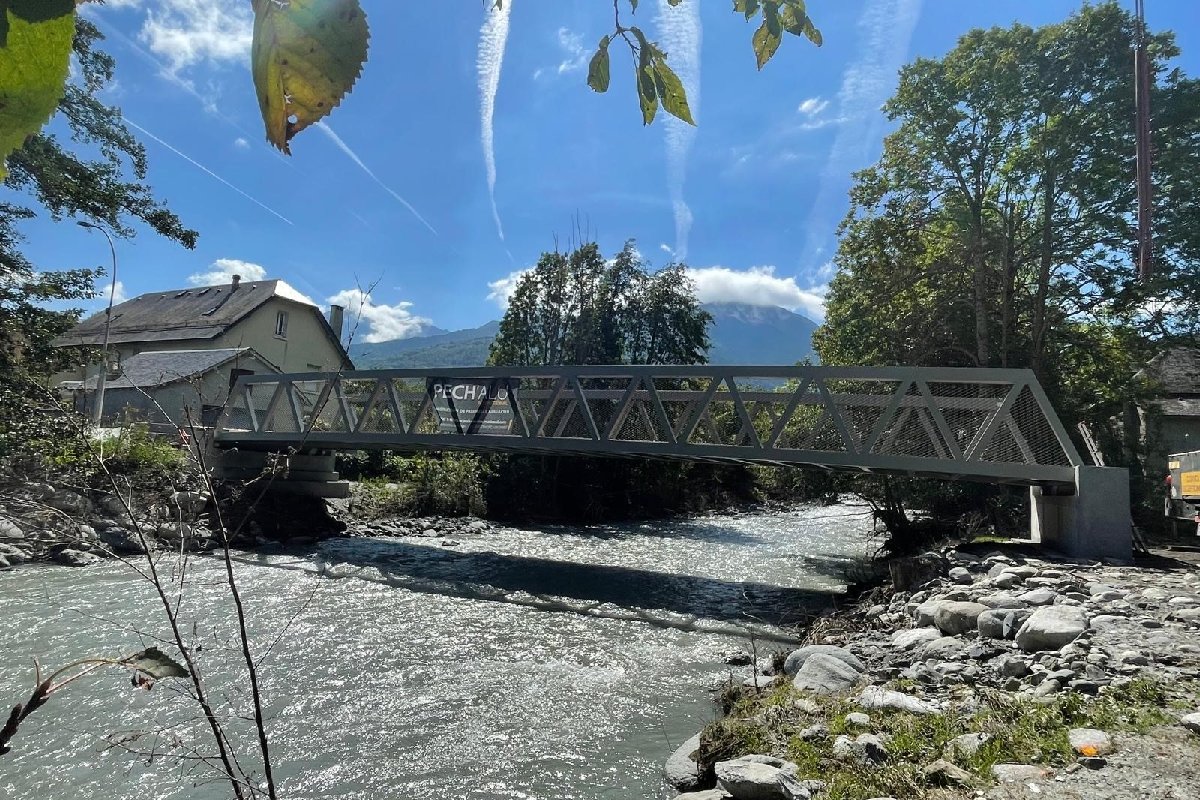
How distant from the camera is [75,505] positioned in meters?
14.4

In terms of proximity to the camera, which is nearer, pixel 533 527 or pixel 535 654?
pixel 535 654

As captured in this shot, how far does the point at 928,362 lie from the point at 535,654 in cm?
1356

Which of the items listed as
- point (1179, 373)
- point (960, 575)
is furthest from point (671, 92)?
point (1179, 373)

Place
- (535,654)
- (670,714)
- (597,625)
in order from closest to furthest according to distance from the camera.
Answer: (670,714)
(535,654)
(597,625)

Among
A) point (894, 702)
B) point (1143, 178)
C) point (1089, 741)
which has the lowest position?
point (894, 702)

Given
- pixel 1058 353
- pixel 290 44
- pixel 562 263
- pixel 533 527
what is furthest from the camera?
pixel 562 263

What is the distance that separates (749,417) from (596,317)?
73.9 feet

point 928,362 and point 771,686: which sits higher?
point 928,362

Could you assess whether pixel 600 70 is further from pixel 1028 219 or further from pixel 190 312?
pixel 190 312

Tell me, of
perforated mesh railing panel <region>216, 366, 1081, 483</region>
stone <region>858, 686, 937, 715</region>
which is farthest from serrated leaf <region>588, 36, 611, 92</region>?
perforated mesh railing panel <region>216, 366, 1081, 483</region>

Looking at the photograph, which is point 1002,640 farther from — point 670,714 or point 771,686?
point 670,714

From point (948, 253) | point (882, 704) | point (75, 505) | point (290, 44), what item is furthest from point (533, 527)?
point (290, 44)

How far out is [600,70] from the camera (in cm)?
140

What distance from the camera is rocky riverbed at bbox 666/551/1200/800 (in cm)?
359
